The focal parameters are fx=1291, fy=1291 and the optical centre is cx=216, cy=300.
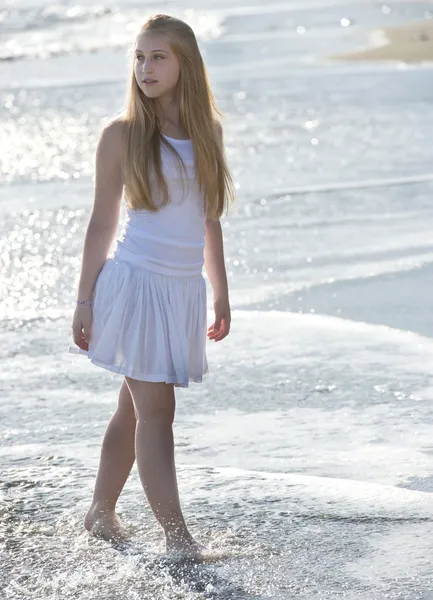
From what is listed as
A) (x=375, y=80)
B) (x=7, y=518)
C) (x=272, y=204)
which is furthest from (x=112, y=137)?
(x=375, y=80)

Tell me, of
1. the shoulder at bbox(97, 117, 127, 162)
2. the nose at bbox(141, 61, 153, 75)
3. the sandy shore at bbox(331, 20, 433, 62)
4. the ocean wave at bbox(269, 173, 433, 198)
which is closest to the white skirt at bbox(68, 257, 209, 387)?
the shoulder at bbox(97, 117, 127, 162)

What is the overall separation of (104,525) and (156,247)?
2.70 ft

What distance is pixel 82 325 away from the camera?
3699mm

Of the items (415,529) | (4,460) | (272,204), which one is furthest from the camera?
(272,204)

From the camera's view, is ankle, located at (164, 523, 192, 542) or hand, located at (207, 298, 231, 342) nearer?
ankle, located at (164, 523, 192, 542)

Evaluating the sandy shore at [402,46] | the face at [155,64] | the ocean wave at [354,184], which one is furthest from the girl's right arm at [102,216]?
the sandy shore at [402,46]

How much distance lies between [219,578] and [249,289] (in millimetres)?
3228

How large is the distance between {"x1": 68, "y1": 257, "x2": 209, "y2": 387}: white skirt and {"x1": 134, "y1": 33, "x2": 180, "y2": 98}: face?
0.50 m

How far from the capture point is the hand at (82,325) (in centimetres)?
369

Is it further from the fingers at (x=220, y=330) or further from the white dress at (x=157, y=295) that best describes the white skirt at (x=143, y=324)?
the fingers at (x=220, y=330)

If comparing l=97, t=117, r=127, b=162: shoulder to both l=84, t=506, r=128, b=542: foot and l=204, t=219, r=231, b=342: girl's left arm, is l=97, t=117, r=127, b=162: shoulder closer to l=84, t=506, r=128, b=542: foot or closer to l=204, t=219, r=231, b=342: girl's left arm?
l=204, t=219, r=231, b=342: girl's left arm

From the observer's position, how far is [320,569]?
3.46 metres

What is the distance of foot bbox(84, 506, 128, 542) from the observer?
12.2 ft

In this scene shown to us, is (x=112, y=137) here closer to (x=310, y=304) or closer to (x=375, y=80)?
(x=310, y=304)
